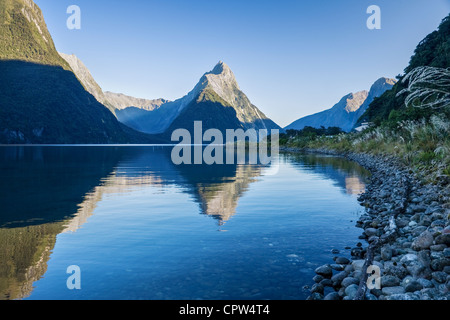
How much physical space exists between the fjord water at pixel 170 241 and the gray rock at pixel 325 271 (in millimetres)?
183

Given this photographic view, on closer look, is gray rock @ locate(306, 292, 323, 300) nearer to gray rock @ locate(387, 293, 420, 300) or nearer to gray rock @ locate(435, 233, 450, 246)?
gray rock @ locate(387, 293, 420, 300)

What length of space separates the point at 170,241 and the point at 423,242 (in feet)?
21.7

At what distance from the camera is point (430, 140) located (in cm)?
2186

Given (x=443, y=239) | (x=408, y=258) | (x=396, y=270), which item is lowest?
(x=396, y=270)

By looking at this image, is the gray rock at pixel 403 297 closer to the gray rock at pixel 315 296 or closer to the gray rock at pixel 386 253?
the gray rock at pixel 315 296

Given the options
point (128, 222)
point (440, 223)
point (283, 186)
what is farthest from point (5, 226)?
point (283, 186)

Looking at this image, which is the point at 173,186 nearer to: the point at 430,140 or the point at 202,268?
the point at 202,268

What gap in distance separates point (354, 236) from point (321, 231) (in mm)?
1032

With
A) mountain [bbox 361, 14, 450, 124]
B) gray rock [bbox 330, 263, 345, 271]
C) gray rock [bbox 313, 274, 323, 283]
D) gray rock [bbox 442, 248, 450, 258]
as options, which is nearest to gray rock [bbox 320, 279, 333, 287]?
gray rock [bbox 313, 274, 323, 283]

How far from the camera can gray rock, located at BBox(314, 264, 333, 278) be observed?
23.0 feet

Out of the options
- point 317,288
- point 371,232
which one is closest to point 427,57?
point 371,232

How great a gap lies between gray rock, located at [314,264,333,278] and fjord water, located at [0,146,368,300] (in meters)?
0.18

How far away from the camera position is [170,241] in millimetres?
9633

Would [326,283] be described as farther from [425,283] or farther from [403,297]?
[425,283]
